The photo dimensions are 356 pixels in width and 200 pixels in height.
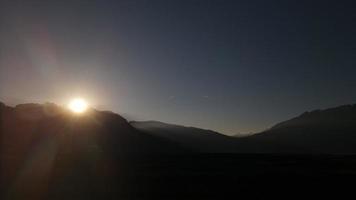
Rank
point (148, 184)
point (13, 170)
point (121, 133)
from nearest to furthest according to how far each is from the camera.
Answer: point (148, 184) < point (13, 170) < point (121, 133)

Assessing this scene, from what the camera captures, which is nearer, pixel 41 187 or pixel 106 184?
pixel 41 187

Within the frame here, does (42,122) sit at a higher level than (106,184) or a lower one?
higher

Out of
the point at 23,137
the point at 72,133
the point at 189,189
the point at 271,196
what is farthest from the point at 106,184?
the point at 72,133

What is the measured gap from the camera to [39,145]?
393 feet

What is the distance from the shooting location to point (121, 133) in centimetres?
17775

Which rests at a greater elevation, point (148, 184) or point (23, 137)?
point (23, 137)

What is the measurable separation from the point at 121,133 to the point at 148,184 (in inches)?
5273

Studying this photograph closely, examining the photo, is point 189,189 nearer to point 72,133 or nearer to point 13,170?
point 13,170

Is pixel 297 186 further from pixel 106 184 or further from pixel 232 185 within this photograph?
pixel 106 184

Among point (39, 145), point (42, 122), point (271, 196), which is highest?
point (42, 122)

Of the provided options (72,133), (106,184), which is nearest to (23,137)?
(72,133)

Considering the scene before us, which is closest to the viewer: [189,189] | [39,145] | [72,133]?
[189,189]

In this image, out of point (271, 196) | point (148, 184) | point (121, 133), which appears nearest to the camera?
point (271, 196)

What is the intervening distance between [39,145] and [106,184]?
82.4m
